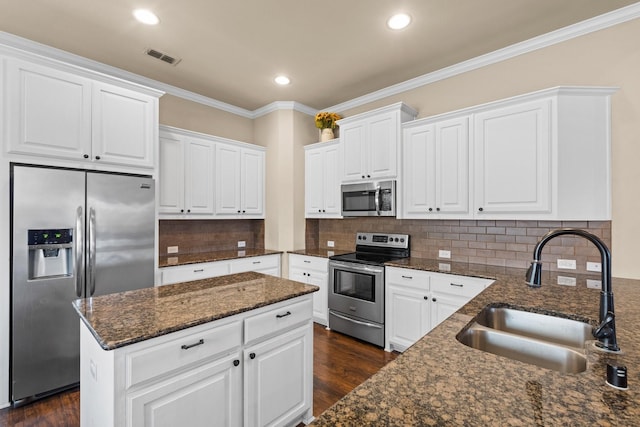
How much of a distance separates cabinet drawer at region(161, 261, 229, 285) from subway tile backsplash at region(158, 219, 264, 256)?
0.66m

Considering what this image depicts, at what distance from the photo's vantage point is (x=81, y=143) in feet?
8.20

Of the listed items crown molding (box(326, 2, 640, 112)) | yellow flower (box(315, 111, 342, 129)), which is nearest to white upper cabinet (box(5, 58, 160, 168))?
yellow flower (box(315, 111, 342, 129))

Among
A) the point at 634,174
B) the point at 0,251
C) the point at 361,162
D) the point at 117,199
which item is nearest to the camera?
the point at 0,251

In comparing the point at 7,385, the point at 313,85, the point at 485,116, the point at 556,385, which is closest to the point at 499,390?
the point at 556,385

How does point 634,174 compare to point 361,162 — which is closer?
point 634,174

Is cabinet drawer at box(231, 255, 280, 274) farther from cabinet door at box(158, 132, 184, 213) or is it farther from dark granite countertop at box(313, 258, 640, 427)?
dark granite countertop at box(313, 258, 640, 427)

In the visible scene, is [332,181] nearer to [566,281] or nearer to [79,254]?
[566,281]

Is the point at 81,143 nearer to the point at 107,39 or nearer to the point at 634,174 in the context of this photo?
the point at 107,39

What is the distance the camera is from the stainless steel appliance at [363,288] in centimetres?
316

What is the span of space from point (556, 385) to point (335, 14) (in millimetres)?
2606

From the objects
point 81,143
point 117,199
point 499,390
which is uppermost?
point 81,143

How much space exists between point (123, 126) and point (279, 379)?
251 cm

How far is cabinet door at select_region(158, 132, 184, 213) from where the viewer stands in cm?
341

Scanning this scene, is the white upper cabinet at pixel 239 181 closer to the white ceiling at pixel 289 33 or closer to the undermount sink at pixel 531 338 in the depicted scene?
the white ceiling at pixel 289 33
